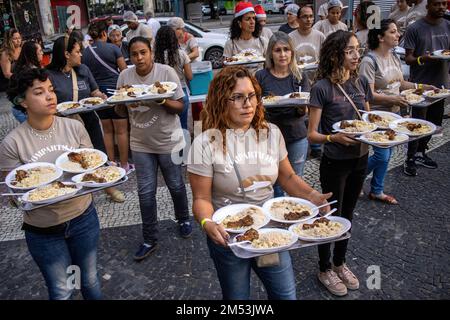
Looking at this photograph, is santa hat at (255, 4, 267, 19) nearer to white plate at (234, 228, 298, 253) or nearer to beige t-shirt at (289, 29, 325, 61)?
beige t-shirt at (289, 29, 325, 61)

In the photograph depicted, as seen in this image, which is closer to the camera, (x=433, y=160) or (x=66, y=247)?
(x=66, y=247)

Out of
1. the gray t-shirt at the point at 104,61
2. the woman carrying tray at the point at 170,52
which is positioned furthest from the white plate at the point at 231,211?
the gray t-shirt at the point at 104,61

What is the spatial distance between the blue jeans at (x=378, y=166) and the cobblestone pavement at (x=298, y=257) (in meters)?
0.20

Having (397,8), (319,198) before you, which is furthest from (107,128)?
(397,8)

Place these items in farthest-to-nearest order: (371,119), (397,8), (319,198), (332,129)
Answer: (397,8) < (371,119) < (332,129) < (319,198)

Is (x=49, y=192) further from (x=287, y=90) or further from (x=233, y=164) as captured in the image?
(x=287, y=90)

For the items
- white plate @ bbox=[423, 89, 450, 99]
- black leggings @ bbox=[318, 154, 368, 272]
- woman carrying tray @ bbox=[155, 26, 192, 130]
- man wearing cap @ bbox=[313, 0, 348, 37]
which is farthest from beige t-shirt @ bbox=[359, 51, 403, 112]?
man wearing cap @ bbox=[313, 0, 348, 37]

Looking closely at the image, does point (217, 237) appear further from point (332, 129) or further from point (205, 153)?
point (332, 129)

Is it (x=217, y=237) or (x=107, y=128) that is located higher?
(x=217, y=237)

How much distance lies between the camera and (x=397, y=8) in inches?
338

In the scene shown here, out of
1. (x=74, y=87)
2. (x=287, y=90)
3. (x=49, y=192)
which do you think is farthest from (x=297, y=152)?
(x=74, y=87)
